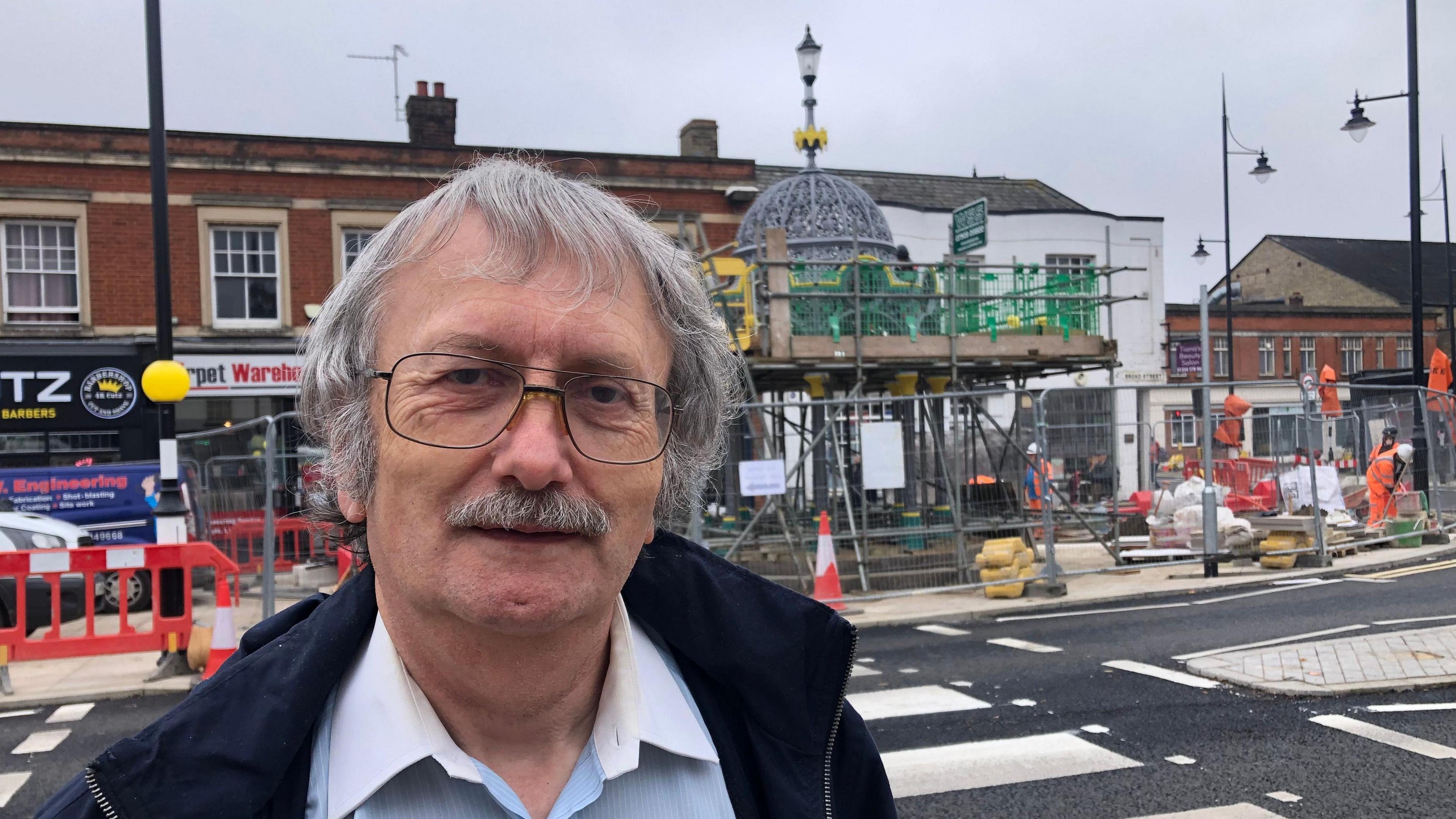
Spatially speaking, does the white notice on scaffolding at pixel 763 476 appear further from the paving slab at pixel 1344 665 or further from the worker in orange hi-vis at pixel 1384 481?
the worker in orange hi-vis at pixel 1384 481

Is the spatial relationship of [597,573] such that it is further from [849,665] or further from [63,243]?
[63,243]

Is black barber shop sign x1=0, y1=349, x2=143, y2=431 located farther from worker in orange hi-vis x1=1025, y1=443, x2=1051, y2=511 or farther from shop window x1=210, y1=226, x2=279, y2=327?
worker in orange hi-vis x1=1025, y1=443, x2=1051, y2=511

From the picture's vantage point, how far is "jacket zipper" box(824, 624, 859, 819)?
1799mm

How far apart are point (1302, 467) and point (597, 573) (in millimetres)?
14177

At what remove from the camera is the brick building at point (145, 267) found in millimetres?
19719

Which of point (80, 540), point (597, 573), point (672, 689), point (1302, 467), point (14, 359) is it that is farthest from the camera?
point (14, 359)

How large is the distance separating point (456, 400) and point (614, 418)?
24 cm

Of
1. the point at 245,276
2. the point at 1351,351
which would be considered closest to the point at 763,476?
the point at 245,276

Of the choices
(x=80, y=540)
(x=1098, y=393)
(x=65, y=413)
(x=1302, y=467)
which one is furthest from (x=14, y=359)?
(x=1302, y=467)

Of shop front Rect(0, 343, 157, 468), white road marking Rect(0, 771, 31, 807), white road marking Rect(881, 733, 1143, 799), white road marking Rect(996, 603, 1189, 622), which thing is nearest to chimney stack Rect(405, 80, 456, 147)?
shop front Rect(0, 343, 157, 468)

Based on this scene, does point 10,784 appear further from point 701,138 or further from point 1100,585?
point 701,138

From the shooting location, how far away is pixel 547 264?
5.31 ft

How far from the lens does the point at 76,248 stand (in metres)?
20.1

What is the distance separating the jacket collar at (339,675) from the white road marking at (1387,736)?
180 inches
